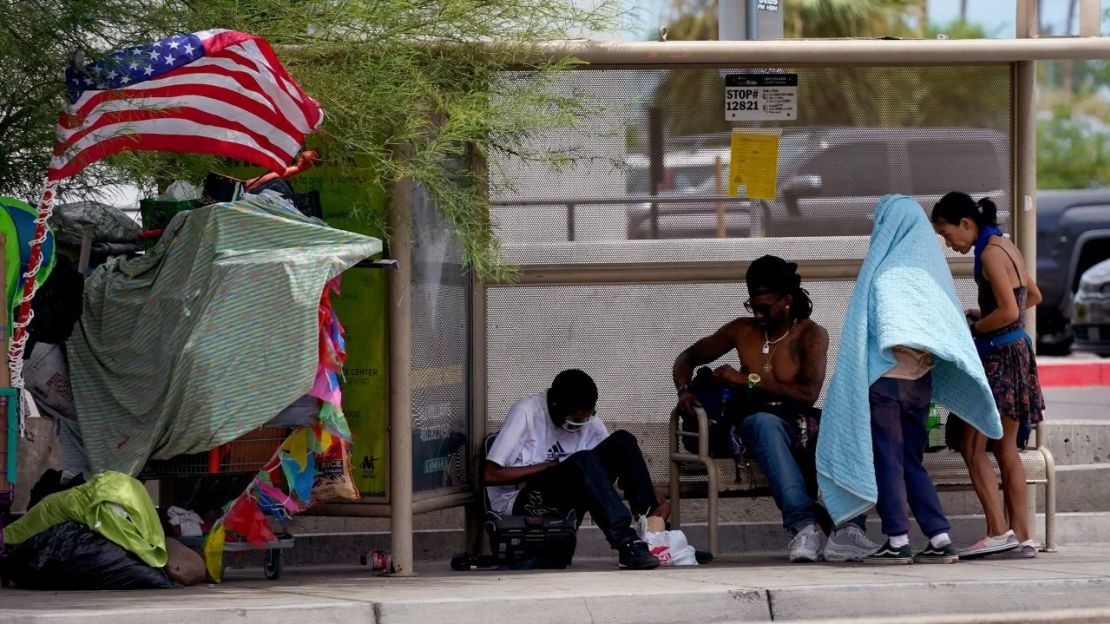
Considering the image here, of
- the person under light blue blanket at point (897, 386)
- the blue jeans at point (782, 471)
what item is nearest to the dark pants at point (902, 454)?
the person under light blue blanket at point (897, 386)

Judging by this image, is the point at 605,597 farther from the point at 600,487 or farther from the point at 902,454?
the point at 902,454

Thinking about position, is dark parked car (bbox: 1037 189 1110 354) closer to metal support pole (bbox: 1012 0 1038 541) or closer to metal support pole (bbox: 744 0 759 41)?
metal support pole (bbox: 1012 0 1038 541)

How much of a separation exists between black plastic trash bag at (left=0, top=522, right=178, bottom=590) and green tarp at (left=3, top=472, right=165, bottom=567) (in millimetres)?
34

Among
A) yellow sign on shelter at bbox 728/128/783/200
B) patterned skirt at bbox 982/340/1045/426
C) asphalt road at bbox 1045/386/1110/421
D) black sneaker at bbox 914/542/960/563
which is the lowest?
black sneaker at bbox 914/542/960/563

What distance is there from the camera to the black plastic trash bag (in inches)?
266

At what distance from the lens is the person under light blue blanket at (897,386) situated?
7.66 meters

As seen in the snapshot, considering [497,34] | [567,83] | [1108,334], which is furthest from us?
[1108,334]

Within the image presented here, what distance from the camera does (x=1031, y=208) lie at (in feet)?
28.4

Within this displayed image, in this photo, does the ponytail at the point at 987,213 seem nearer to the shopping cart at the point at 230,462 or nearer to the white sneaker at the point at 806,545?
the white sneaker at the point at 806,545

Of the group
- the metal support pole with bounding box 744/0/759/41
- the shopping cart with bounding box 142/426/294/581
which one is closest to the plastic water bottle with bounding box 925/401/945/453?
the metal support pole with bounding box 744/0/759/41

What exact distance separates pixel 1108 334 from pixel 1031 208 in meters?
9.64

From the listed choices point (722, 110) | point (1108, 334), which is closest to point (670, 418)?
point (722, 110)

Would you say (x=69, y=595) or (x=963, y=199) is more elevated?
(x=963, y=199)

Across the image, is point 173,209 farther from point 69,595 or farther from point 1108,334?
point 1108,334
